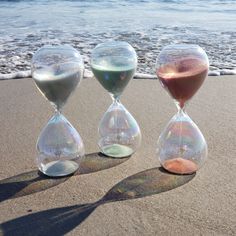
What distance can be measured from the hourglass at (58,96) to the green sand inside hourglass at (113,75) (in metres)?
0.08

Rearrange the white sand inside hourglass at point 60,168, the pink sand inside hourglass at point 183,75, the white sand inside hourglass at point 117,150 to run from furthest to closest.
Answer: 1. the white sand inside hourglass at point 117,150
2. the white sand inside hourglass at point 60,168
3. the pink sand inside hourglass at point 183,75

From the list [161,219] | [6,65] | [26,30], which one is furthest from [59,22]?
[161,219]

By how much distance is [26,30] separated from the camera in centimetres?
504

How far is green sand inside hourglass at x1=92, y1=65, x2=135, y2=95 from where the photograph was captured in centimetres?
145

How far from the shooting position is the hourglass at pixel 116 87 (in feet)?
4.75

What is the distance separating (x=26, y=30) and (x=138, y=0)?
133 inches

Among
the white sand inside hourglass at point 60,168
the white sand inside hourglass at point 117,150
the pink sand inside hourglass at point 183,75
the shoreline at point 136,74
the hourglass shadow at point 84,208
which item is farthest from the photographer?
the shoreline at point 136,74

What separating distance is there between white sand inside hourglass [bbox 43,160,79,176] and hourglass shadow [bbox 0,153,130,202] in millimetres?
19

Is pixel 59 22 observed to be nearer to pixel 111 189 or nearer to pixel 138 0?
pixel 138 0

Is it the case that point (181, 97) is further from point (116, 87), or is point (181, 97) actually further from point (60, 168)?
point (60, 168)

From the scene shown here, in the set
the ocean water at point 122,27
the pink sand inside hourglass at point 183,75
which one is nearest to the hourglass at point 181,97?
the pink sand inside hourglass at point 183,75

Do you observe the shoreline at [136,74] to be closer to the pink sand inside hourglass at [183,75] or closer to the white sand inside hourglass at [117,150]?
the white sand inside hourglass at [117,150]

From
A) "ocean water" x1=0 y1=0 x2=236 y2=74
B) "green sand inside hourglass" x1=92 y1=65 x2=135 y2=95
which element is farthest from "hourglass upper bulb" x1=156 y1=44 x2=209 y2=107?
"ocean water" x1=0 y1=0 x2=236 y2=74

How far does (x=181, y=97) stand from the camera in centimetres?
143
